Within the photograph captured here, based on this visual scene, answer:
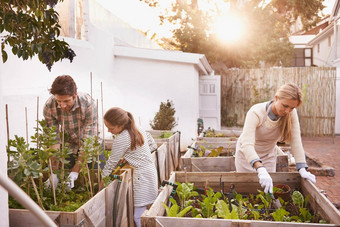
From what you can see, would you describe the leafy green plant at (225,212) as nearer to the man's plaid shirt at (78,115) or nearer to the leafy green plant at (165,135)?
the man's plaid shirt at (78,115)

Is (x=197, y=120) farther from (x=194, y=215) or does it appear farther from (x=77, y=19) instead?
(x=194, y=215)

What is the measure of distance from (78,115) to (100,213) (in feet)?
4.28

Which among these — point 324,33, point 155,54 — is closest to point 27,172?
point 155,54

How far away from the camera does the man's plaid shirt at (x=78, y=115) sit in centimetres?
367

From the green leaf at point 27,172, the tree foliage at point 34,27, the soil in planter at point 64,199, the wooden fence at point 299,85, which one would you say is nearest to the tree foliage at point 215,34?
the wooden fence at point 299,85

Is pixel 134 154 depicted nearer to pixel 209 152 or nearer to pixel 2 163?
pixel 2 163

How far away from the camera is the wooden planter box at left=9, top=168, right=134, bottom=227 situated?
2344 mm

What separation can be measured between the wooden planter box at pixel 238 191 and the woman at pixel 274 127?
0.45ft

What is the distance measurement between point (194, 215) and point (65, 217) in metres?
1.02

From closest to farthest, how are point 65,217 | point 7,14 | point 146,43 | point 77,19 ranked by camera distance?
point 7,14 → point 65,217 → point 77,19 → point 146,43

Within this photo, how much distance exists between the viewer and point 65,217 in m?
2.33

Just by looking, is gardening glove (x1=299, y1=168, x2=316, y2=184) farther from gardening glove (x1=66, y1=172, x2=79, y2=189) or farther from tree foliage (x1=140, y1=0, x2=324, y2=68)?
tree foliage (x1=140, y1=0, x2=324, y2=68)

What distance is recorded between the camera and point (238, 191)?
3484 millimetres

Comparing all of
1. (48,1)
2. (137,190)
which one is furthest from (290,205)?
(48,1)
